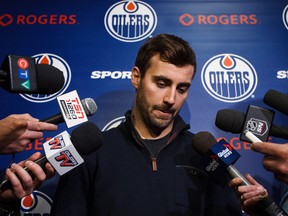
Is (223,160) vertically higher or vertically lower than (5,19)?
lower

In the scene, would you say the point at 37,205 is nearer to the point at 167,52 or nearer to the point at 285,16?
the point at 167,52

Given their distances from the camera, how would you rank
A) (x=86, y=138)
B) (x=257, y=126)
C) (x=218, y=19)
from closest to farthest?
(x=257, y=126), (x=86, y=138), (x=218, y=19)

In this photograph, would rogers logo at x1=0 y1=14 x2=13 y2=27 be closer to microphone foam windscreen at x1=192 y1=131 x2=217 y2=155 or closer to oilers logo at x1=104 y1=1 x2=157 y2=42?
oilers logo at x1=104 y1=1 x2=157 y2=42

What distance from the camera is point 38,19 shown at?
5.74 ft

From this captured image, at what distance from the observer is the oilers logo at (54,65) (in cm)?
162

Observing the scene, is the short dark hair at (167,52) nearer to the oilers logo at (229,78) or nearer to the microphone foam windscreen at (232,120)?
the oilers logo at (229,78)

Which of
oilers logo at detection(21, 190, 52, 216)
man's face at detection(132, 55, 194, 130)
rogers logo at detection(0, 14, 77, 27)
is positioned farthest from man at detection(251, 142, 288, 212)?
rogers logo at detection(0, 14, 77, 27)

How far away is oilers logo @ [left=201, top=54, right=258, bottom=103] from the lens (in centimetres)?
160

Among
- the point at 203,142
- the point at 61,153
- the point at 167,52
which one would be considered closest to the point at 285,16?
the point at 167,52

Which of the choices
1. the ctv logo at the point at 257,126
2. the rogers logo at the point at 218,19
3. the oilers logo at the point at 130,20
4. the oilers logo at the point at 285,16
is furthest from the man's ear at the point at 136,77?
the oilers logo at the point at 285,16

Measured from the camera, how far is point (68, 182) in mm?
1208

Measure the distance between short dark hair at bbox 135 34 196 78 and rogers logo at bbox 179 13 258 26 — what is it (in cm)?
32

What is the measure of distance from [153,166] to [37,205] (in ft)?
1.92

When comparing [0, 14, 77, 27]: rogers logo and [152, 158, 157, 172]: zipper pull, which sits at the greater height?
[0, 14, 77, 27]: rogers logo
